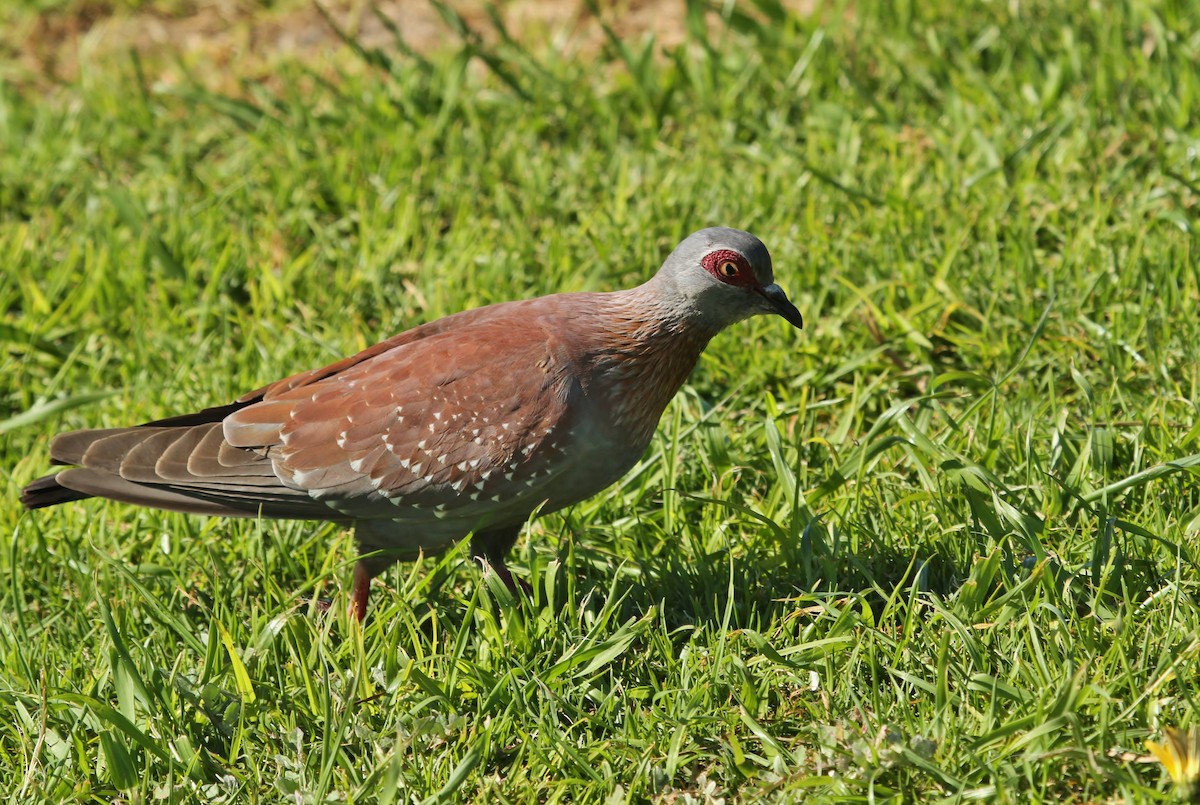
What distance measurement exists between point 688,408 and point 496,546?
1071mm

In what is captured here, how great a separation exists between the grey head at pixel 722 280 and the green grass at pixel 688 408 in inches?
19.5

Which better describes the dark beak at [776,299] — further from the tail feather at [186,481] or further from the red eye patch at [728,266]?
the tail feather at [186,481]

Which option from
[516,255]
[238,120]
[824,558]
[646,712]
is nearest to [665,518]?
[824,558]

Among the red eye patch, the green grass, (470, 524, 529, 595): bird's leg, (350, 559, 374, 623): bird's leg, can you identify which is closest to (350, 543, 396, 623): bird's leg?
(350, 559, 374, 623): bird's leg

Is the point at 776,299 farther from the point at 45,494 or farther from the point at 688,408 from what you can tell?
the point at 45,494

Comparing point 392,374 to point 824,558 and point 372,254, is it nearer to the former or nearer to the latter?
point 824,558

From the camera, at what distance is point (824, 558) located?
13.2 feet

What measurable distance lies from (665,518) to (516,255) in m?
1.81

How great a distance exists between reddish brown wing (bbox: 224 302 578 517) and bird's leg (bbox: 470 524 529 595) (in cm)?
33

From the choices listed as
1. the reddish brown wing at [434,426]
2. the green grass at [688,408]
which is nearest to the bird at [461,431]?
the reddish brown wing at [434,426]

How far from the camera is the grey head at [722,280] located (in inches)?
159

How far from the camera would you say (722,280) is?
4.07 metres

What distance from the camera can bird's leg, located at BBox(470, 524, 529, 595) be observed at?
4309mm

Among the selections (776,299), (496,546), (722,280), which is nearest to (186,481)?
(496,546)
